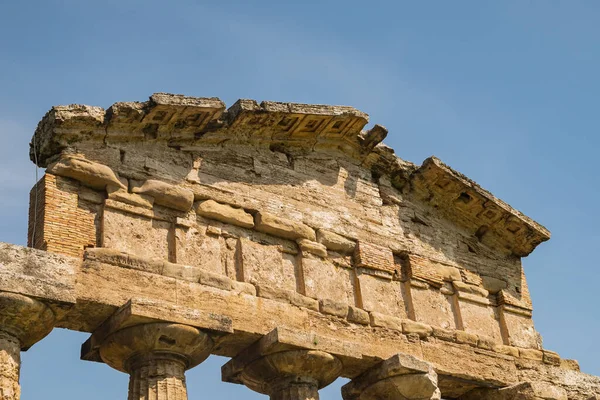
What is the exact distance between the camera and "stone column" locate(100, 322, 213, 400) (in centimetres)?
1230

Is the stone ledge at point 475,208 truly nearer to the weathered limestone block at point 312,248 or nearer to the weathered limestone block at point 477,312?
the weathered limestone block at point 477,312

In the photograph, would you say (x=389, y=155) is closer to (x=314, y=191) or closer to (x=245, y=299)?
(x=314, y=191)

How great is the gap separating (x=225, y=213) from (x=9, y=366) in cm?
359

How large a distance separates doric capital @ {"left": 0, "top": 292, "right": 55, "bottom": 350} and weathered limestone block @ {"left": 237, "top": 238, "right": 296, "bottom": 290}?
2708 mm

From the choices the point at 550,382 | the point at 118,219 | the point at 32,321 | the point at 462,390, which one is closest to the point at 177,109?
the point at 118,219

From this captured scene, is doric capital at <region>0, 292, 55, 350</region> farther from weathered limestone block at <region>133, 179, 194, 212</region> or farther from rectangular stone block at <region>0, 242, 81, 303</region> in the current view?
weathered limestone block at <region>133, 179, 194, 212</region>

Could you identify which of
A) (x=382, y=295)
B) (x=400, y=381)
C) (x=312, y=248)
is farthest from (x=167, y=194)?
(x=400, y=381)

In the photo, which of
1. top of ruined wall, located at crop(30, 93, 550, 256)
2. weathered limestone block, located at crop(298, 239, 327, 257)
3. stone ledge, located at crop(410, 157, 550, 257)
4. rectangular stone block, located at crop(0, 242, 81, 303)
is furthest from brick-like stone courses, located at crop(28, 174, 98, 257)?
stone ledge, located at crop(410, 157, 550, 257)

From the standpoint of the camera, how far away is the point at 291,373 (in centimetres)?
1351

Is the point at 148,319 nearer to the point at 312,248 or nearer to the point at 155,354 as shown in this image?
the point at 155,354

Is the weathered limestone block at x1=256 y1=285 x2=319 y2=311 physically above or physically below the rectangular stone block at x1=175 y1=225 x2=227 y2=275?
below

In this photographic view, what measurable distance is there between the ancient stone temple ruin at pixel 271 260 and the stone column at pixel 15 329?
0.8 inches

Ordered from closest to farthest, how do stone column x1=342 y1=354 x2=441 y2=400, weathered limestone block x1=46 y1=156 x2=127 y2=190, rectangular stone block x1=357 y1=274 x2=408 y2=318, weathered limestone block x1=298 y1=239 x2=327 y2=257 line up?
weathered limestone block x1=46 y1=156 x2=127 y2=190 < stone column x1=342 y1=354 x2=441 y2=400 < weathered limestone block x1=298 y1=239 x2=327 y2=257 < rectangular stone block x1=357 y1=274 x2=408 y2=318

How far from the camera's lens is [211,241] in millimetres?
13664
